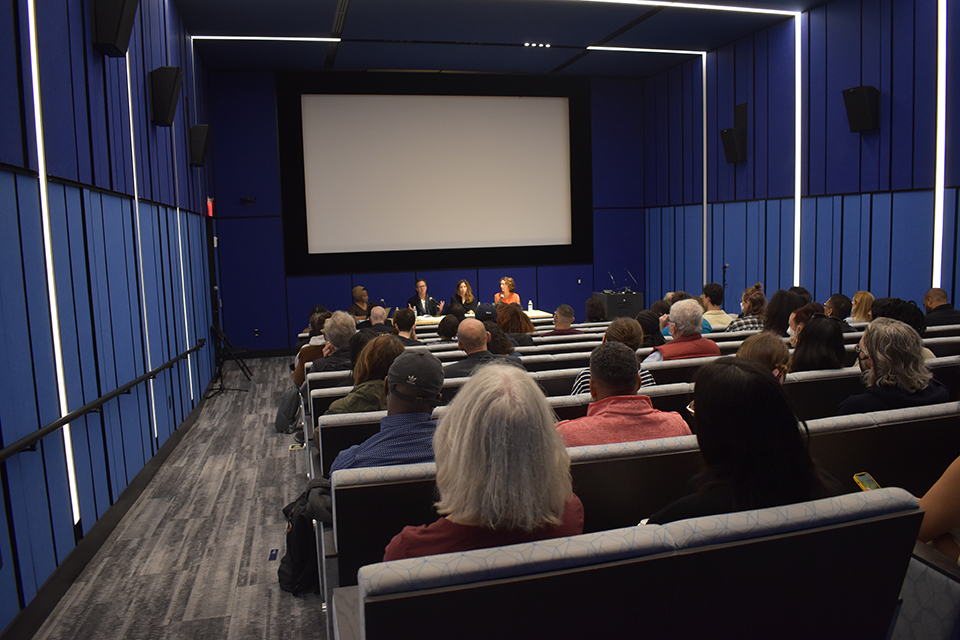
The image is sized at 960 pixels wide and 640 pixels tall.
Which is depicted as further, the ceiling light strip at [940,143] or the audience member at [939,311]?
the ceiling light strip at [940,143]

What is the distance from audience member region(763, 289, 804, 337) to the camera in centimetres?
456

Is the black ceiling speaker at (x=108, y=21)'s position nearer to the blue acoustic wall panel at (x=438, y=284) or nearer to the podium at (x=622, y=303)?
the blue acoustic wall panel at (x=438, y=284)

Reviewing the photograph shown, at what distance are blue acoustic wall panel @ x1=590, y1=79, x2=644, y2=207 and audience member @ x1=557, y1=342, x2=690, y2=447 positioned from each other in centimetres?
966

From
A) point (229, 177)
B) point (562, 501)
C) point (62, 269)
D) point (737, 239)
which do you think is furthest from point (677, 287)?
point (562, 501)

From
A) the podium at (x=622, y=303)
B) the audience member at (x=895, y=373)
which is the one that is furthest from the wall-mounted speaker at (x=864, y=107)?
the audience member at (x=895, y=373)

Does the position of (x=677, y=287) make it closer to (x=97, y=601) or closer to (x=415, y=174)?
(x=415, y=174)

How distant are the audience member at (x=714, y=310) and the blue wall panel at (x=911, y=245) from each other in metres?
2.15

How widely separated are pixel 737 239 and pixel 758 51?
2445 millimetres

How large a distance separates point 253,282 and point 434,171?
10.9 ft

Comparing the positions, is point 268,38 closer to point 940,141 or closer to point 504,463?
point 940,141

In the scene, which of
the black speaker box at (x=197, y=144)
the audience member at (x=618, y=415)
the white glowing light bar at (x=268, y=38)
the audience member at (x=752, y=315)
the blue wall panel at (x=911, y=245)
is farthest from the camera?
the white glowing light bar at (x=268, y=38)

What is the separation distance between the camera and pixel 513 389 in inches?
55.6

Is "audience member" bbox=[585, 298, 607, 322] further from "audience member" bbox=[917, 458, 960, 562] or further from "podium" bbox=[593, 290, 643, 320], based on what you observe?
"audience member" bbox=[917, 458, 960, 562]

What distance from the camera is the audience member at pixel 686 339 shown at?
150 inches
